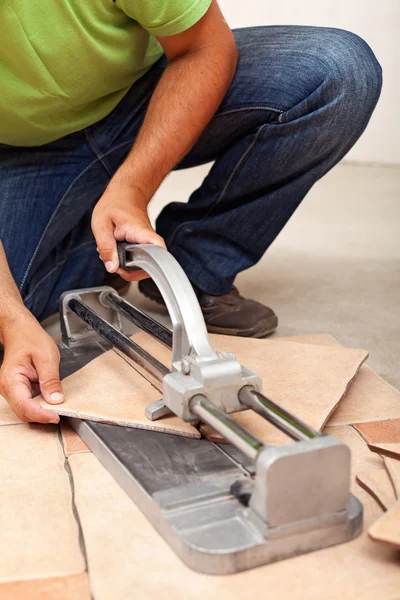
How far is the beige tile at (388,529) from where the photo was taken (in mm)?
867

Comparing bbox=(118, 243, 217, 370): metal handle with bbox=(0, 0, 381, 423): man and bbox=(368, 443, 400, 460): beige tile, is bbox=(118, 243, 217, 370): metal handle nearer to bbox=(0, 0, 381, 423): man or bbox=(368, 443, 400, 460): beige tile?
bbox=(0, 0, 381, 423): man

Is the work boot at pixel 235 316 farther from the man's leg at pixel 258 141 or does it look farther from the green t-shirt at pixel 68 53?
the green t-shirt at pixel 68 53

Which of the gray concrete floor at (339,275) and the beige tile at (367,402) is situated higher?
the beige tile at (367,402)

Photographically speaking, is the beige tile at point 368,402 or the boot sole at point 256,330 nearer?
the beige tile at point 368,402

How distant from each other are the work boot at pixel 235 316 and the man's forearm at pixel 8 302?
52cm

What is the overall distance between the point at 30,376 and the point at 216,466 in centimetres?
39

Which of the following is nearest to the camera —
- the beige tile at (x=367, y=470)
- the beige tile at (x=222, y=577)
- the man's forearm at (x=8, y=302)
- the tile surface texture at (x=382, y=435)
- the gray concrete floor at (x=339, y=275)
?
the beige tile at (x=222, y=577)

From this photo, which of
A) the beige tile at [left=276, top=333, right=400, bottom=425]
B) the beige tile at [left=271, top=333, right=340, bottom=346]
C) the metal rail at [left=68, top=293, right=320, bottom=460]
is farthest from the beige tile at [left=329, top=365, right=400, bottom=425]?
the metal rail at [left=68, top=293, right=320, bottom=460]

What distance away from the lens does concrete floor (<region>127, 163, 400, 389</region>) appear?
1.86 metres

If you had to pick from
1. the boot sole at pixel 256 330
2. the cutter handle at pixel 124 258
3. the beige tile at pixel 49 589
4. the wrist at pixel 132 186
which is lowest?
the boot sole at pixel 256 330

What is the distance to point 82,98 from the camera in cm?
167

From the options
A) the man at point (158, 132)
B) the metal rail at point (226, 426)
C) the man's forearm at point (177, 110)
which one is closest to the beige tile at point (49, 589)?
the metal rail at point (226, 426)

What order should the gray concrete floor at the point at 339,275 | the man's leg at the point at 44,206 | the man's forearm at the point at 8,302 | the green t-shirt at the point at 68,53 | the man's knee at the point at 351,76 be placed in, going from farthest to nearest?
1. the gray concrete floor at the point at 339,275
2. the man's leg at the point at 44,206
3. the man's knee at the point at 351,76
4. the green t-shirt at the point at 68,53
5. the man's forearm at the point at 8,302

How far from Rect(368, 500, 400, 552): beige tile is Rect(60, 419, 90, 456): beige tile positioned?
19.9 inches
